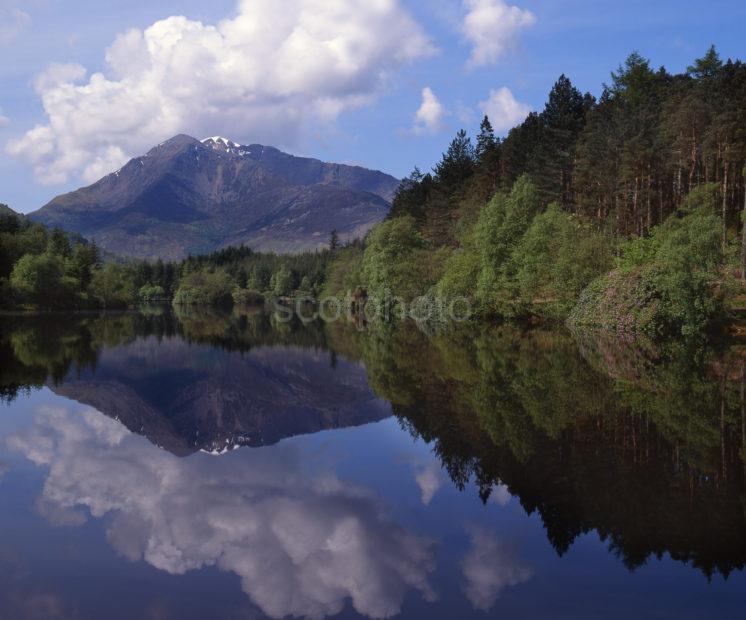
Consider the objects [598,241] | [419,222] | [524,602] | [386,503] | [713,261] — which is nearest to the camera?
[524,602]

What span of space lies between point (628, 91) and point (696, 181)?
26595 millimetres

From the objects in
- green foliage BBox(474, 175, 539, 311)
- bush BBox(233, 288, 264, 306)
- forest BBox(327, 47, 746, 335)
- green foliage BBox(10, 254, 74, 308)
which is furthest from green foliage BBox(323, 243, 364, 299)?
bush BBox(233, 288, 264, 306)

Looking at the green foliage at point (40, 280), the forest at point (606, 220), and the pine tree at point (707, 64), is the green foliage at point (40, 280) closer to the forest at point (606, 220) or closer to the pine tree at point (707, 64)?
the forest at point (606, 220)

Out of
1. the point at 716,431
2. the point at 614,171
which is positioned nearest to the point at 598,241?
the point at 614,171

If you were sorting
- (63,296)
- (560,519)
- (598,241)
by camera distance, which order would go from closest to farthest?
(560,519)
(598,241)
(63,296)

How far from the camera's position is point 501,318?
60344 millimetres

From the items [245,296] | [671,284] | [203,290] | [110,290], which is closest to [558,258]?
[671,284]

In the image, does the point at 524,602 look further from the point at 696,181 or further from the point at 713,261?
the point at 696,181

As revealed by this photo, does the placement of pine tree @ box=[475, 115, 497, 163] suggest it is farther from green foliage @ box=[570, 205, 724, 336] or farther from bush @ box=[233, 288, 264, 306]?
bush @ box=[233, 288, 264, 306]

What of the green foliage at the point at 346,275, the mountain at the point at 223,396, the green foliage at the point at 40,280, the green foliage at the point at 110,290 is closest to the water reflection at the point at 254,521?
the mountain at the point at 223,396

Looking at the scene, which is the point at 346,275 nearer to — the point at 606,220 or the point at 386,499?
the point at 606,220

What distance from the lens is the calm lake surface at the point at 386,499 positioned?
753 cm

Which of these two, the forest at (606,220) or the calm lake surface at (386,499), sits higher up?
the forest at (606,220)

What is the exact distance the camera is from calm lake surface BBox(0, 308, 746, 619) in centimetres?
753
